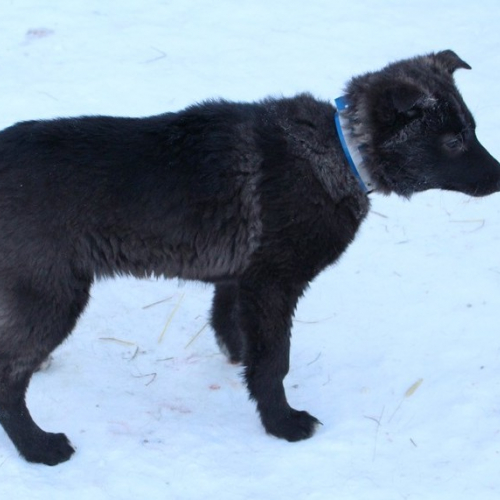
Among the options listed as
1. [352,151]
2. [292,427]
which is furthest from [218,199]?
[292,427]

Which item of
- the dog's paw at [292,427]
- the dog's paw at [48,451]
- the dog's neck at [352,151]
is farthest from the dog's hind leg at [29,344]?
the dog's neck at [352,151]

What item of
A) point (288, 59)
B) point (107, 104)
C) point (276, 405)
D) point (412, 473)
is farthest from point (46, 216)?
point (288, 59)

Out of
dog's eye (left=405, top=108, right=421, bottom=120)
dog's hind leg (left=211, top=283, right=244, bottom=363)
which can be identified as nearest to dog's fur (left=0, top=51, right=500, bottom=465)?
dog's eye (left=405, top=108, right=421, bottom=120)

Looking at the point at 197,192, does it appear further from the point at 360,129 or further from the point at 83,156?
the point at 360,129

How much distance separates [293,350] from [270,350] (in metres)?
0.69

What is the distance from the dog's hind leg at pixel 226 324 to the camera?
14.8 feet

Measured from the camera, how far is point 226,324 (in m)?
4.54

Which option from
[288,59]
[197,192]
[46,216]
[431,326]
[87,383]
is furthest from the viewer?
[288,59]

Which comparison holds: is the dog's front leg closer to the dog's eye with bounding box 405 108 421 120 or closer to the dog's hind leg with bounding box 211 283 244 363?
the dog's hind leg with bounding box 211 283 244 363

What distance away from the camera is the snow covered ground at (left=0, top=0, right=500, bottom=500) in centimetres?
381

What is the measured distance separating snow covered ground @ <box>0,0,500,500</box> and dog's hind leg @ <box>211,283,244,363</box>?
8 cm

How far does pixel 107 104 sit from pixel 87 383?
8.84 ft

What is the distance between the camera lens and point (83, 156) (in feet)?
12.1

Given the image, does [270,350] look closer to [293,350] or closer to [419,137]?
[293,350]
